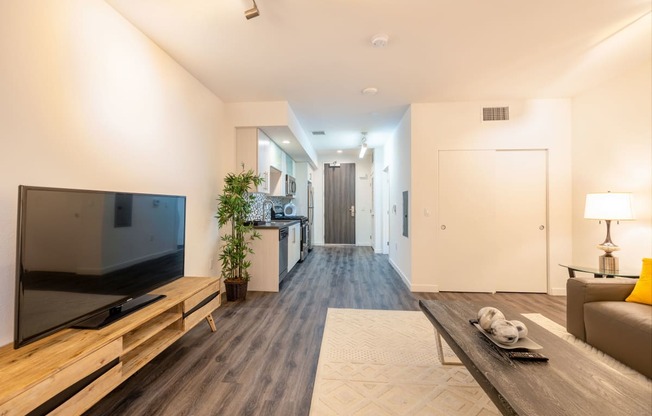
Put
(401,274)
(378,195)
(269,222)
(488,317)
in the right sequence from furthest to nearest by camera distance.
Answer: (378,195)
(269,222)
(401,274)
(488,317)

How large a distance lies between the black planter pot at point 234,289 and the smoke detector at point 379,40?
3.05 meters

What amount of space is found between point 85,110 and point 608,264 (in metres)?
4.73

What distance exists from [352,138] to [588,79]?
12.1 ft

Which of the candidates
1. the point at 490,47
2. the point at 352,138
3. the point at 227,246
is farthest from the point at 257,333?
the point at 352,138

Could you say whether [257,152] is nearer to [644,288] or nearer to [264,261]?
[264,261]

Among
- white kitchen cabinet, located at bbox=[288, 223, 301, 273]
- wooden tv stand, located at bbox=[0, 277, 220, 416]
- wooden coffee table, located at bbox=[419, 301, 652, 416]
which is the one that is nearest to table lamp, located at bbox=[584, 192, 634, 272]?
wooden coffee table, located at bbox=[419, 301, 652, 416]

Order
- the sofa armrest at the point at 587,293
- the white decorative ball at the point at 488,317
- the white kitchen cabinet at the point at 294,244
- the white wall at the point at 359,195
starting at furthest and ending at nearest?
the white wall at the point at 359,195
the white kitchen cabinet at the point at 294,244
the sofa armrest at the point at 587,293
the white decorative ball at the point at 488,317

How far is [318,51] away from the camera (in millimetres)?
2584

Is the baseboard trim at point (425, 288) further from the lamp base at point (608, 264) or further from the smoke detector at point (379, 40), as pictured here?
the smoke detector at point (379, 40)

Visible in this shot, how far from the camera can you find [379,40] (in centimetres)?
237

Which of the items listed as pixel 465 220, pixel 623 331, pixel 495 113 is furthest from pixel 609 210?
pixel 495 113

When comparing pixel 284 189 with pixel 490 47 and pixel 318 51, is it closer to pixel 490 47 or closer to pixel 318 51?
pixel 318 51

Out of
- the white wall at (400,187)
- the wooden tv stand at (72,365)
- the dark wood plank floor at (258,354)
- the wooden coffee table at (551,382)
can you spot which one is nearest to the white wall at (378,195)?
the white wall at (400,187)

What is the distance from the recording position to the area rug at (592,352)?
187 cm
